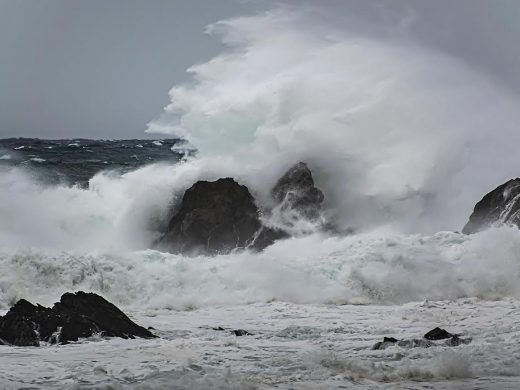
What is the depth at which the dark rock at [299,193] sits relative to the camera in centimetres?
2295

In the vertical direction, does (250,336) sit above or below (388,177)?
below

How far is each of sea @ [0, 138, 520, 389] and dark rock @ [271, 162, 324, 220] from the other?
1124 millimetres

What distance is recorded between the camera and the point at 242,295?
49.6ft

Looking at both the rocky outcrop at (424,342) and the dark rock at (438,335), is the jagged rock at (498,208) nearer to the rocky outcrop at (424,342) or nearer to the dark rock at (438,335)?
the dark rock at (438,335)

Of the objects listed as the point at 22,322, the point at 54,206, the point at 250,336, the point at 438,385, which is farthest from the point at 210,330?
the point at 54,206

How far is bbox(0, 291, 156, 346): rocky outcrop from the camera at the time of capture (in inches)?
356

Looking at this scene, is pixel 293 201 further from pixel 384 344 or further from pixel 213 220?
pixel 384 344

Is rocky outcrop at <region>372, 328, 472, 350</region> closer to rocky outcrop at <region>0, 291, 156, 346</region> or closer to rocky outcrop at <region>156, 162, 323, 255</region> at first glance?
rocky outcrop at <region>0, 291, 156, 346</region>

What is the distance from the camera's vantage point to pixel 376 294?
15.1 metres

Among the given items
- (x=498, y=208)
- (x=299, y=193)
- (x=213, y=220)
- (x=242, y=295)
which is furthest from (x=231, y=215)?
(x=498, y=208)

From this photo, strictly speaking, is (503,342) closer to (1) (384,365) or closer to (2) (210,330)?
(1) (384,365)

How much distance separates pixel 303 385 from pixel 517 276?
32.0 feet

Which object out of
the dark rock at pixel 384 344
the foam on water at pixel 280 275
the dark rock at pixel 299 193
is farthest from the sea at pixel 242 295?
the dark rock at pixel 299 193

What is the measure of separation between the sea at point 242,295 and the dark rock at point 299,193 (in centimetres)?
112
